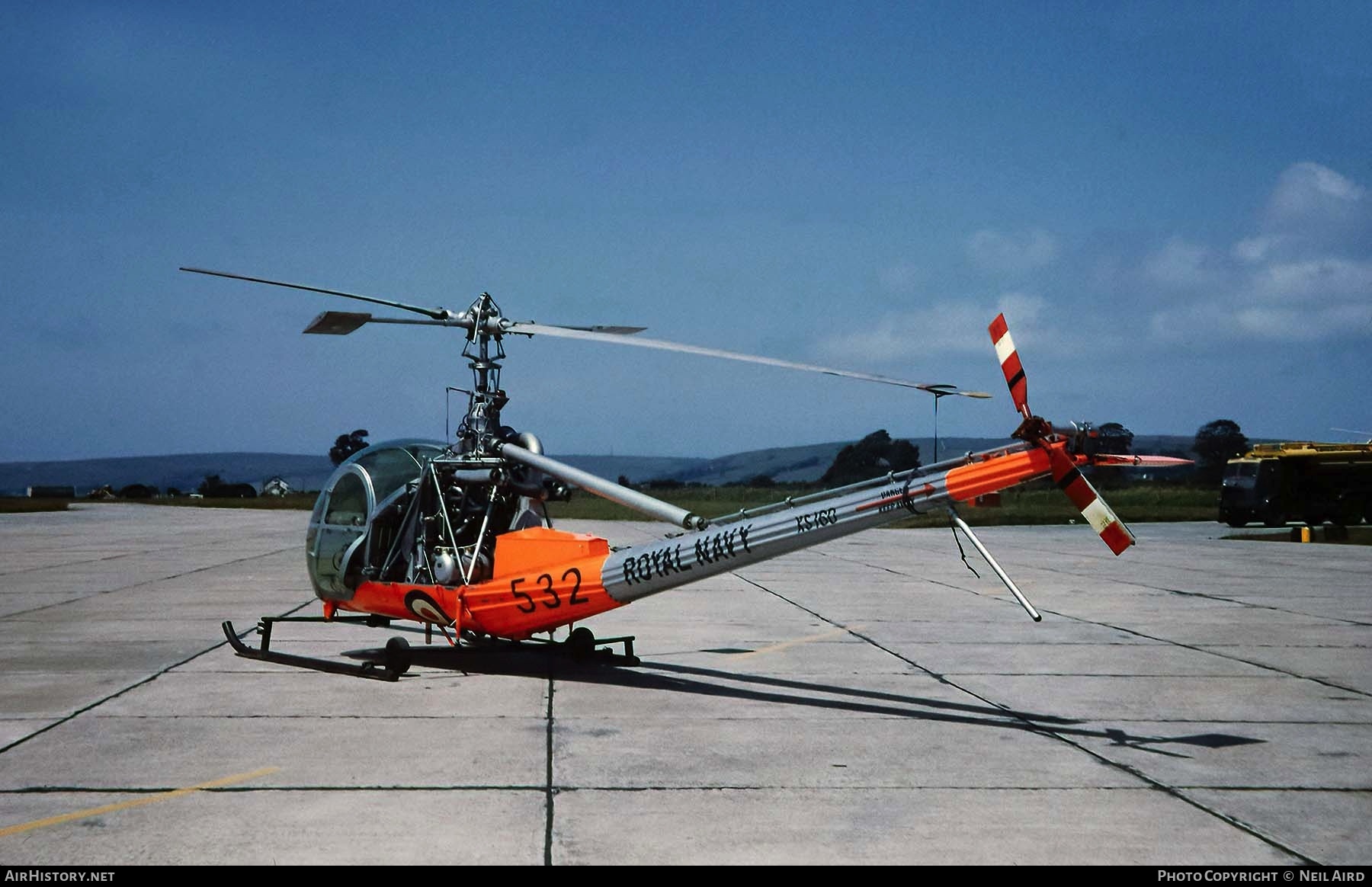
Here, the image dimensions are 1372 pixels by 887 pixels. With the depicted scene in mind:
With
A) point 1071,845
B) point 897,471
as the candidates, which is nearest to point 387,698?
point 897,471

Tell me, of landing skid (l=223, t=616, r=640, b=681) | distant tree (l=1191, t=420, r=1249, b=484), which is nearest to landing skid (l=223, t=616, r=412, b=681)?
landing skid (l=223, t=616, r=640, b=681)

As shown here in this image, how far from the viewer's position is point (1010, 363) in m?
8.42

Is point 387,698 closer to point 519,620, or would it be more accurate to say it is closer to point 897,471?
point 519,620

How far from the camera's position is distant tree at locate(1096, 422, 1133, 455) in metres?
8.16

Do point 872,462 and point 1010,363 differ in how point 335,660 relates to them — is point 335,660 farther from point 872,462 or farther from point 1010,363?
point 1010,363

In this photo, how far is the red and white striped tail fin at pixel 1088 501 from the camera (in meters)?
7.91

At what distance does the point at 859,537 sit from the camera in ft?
126

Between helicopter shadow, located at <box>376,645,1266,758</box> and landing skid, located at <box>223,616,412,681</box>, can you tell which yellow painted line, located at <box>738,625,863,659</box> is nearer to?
helicopter shadow, located at <box>376,645,1266,758</box>

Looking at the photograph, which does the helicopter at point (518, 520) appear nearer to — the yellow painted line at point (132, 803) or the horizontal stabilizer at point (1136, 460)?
the horizontal stabilizer at point (1136, 460)

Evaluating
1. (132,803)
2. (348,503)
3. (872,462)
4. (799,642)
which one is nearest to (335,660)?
(348,503)

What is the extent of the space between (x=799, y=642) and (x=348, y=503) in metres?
5.30

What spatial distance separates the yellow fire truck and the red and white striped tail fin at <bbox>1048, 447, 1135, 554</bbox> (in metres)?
34.6

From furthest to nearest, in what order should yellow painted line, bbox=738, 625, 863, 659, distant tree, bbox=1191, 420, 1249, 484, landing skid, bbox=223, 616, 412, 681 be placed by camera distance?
distant tree, bbox=1191, 420, 1249, 484
yellow painted line, bbox=738, 625, 863, 659
landing skid, bbox=223, 616, 412, 681
